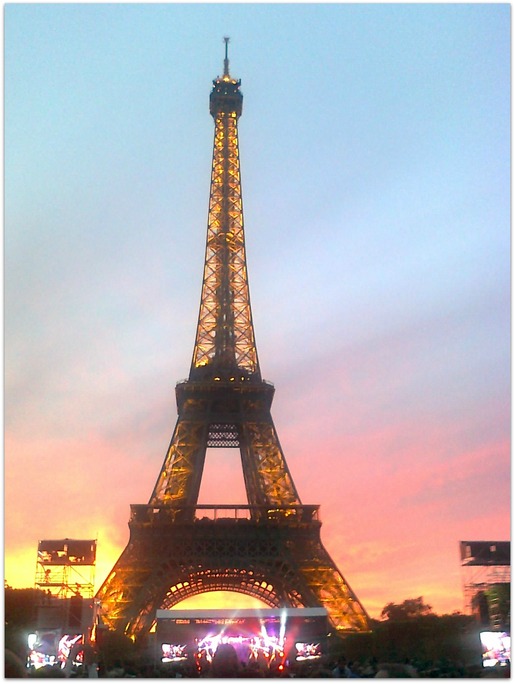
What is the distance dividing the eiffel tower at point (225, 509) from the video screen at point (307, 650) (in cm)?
716

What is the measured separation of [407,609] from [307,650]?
1318cm

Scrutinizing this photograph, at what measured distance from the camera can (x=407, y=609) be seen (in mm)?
42812

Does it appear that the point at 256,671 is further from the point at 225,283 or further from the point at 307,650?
the point at 225,283

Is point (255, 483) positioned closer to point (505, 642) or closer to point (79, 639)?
point (79, 639)

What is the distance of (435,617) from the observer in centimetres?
3741

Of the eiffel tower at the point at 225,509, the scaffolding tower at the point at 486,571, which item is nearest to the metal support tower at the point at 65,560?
the eiffel tower at the point at 225,509

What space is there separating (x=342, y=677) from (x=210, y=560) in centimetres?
2298

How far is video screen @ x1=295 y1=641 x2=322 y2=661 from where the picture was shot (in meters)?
30.8

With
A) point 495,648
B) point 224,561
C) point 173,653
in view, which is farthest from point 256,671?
point 224,561

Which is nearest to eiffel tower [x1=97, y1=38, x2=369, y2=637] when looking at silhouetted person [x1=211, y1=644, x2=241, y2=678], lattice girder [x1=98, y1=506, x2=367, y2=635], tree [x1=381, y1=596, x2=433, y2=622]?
lattice girder [x1=98, y1=506, x2=367, y2=635]

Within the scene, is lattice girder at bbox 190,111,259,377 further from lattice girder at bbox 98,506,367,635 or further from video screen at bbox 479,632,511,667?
video screen at bbox 479,632,511,667

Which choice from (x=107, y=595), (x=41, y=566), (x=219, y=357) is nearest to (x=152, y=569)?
(x=107, y=595)

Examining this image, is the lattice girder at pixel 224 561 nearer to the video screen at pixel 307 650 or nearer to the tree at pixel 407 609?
the tree at pixel 407 609

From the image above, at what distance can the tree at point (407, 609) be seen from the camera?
137 ft
